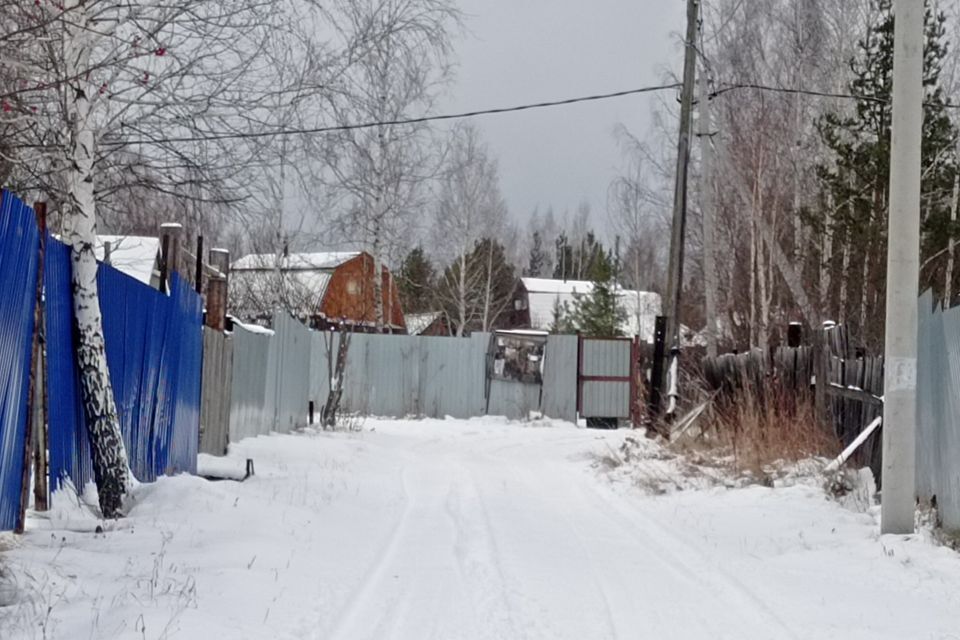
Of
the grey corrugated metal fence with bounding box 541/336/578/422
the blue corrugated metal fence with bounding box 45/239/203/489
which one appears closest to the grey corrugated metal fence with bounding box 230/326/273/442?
the blue corrugated metal fence with bounding box 45/239/203/489

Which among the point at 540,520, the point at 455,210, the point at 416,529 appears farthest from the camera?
the point at 455,210

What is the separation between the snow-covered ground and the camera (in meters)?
5.61

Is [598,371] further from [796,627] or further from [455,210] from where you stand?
[455,210]

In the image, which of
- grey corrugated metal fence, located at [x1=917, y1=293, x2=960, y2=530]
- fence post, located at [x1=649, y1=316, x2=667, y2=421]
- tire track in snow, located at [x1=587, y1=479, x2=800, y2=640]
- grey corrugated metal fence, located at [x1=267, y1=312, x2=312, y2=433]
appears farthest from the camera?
fence post, located at [x1=649, y1=316, x2=667, y2=421]

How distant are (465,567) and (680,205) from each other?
12.1 metres

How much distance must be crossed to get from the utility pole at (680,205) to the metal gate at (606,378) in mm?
7063

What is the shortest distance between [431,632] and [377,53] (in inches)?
254

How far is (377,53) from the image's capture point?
1042 centimetres

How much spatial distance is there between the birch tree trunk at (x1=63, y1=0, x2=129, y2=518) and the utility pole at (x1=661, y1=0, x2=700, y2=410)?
39.4ft

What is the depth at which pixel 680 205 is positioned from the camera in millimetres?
18438

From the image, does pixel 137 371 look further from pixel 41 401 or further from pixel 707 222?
pixel 707 222

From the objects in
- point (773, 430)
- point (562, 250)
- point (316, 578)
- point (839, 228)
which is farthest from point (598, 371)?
point (562, 250)

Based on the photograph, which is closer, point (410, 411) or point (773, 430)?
point (773, 430)

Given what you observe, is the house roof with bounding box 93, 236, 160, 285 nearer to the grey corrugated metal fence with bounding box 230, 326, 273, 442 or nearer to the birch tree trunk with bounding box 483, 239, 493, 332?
the grey corrugated metal fence with bounding box 230, 326, 273, 442
